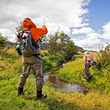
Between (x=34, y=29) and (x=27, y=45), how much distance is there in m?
0.65

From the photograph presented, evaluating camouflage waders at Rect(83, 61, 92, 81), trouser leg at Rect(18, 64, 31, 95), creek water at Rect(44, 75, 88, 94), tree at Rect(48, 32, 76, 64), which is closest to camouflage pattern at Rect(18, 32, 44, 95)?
trouser leg at Rect(18, 64, 31, 95)

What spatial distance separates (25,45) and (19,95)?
1.94m

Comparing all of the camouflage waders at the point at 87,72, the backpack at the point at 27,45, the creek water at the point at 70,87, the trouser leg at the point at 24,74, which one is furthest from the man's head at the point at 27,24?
the camouflage waders at the point at 87,72

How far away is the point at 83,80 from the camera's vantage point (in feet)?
76.1

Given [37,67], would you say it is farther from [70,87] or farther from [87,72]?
[87,72]

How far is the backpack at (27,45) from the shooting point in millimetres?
11547

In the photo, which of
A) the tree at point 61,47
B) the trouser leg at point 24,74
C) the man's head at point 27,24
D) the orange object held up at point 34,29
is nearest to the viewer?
the orange object held up at point 34,29

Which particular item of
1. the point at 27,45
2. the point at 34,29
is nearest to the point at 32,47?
the point at 27,45

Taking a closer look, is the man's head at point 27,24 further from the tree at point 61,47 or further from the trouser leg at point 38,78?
the tree at point 61,47

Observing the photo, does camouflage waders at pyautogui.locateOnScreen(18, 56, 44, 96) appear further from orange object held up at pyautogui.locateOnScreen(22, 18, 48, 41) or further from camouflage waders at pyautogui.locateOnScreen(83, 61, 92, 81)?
camouflage waders at pyautogui.locateOnScreen(83, 61, 92, 81)

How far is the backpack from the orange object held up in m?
0.16

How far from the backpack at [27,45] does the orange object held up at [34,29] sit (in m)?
0.16

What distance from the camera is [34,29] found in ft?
38.2

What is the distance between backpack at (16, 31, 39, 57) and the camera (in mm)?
11547
